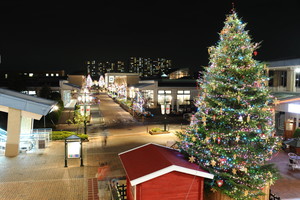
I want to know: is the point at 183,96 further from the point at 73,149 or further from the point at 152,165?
the point at 152,165

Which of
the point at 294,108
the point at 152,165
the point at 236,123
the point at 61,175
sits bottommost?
the point at 61,175

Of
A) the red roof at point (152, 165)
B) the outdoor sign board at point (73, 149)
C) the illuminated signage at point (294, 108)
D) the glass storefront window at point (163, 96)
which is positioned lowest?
the outdoor sign board at point (73, 149)

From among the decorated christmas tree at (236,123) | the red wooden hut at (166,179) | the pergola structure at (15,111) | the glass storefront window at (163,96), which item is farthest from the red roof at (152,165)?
the glass storefront window at (163,96)

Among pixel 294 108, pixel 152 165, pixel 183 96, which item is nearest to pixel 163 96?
pixel 183 96

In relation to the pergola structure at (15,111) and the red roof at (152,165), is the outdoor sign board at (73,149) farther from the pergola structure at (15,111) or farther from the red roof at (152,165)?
the red roof at (152,165)

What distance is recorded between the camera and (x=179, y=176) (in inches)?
314

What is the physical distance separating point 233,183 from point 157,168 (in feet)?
8.89

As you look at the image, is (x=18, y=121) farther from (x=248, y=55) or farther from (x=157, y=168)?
(x=248, y=55)

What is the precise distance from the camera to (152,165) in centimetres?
818

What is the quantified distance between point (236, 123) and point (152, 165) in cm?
333

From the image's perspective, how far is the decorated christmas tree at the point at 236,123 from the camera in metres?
8.73

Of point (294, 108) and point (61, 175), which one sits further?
point (294, 108)

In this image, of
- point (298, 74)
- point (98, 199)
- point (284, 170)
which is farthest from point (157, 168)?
point (298, 74)

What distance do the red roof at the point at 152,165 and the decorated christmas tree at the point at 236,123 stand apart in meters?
0.77
